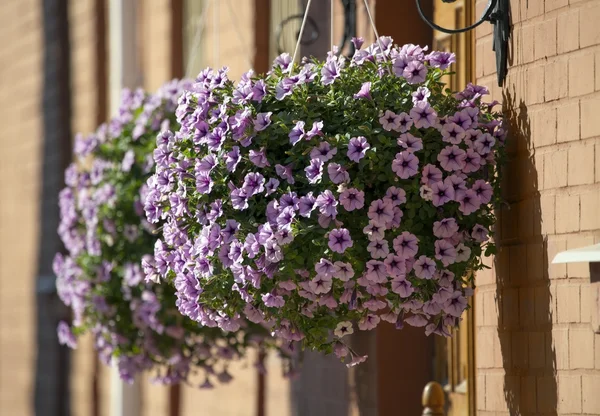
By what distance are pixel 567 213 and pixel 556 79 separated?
320 mm

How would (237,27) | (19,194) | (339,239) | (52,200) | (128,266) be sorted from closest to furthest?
(339,239)
(128,266)
(237,27)
(52,200)
(19,194)

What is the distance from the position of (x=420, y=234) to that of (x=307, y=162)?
1.00 ft

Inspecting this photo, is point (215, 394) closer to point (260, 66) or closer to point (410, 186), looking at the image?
point (260, 66)

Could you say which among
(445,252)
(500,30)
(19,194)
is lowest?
(445,252)

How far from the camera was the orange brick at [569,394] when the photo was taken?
8.73 ft

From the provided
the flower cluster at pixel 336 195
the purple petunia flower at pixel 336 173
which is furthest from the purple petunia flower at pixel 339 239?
the purple petunia flower at pixel 336 173

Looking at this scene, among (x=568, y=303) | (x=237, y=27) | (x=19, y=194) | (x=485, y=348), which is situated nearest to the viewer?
(x=568, y=303)

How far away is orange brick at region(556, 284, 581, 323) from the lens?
266cm

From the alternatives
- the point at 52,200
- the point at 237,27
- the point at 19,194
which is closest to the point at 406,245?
the point at 237,27

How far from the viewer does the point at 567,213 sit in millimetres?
2705

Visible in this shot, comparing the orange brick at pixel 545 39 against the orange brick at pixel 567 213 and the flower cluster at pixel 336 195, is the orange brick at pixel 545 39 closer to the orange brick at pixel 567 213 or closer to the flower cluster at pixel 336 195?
the flower cluster at pixel 336 195

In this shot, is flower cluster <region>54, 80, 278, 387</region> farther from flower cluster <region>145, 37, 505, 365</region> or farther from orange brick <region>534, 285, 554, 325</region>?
orange brick <region>534, 285, 554, 325</region>

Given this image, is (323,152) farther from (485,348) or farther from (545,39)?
(485,348)

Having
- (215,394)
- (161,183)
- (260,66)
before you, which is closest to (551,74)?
(161,183)
